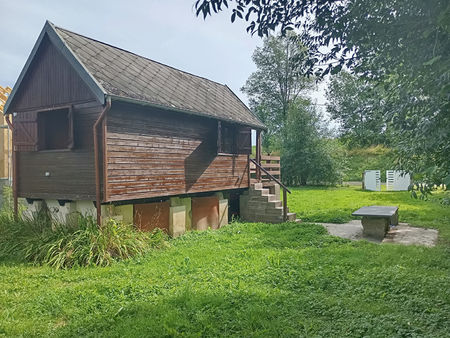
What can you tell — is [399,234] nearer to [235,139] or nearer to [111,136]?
[235,139]

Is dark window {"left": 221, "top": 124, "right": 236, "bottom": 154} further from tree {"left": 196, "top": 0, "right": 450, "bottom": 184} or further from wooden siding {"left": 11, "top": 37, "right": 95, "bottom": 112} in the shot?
tree {"left": 196, "top": 0, "right": 450, "bottom": 184}

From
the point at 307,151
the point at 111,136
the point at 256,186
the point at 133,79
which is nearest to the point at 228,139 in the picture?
the point at 256,186

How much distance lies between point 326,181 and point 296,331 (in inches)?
827

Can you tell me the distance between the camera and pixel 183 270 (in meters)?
5.56

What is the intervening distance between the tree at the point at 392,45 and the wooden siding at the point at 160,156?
4546 mm

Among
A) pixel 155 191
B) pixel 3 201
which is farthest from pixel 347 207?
pixel 3 201

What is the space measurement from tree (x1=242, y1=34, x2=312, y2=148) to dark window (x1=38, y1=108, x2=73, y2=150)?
23.9 meters

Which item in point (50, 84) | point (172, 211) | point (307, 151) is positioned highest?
point (50, 84)

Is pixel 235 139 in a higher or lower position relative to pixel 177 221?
higher

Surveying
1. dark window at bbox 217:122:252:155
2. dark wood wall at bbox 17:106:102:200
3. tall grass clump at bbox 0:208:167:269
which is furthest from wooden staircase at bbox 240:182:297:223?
dark wood wall at bbox 17:106:102:200

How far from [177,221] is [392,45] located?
672 centimetres

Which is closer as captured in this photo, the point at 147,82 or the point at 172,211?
the point at 147,82

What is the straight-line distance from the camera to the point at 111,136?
690 cm

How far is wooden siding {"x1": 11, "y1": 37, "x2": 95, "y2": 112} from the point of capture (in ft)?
24.0
